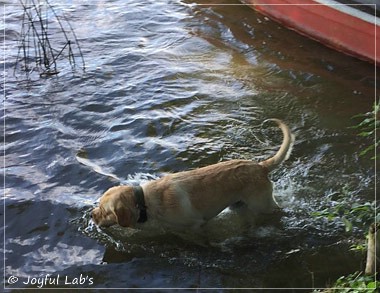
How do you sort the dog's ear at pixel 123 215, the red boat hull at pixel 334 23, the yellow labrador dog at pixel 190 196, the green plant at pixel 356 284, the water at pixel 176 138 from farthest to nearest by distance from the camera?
the red boat hull at pixel 334 23
the water at pixel 176 138
the yellow labrador dog at pixel 190 196
the dog's ear at pixel 123 215
the green plant at pixel 356 284

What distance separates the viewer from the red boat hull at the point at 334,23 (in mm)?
9430

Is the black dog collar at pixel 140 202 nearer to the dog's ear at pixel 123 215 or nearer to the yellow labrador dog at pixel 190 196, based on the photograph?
the yellow labrador dog at pixel 190 196

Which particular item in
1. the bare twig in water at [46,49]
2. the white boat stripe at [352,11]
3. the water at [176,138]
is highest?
the white boat stripe at [352,11]

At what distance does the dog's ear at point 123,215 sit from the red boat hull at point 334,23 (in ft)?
19.1

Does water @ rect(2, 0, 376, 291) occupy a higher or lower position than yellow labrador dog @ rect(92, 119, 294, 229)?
lower

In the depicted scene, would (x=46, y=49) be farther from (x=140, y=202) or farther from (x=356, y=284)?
(x=356, y=284)

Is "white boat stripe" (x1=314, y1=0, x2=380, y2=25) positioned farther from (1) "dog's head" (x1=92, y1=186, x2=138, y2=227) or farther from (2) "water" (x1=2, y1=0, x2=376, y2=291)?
(1) "dog's head" (x1=92, y1=186, x2=138, y2=227)

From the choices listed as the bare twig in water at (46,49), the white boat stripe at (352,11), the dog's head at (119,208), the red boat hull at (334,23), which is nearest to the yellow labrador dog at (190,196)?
the dog's head at (119,208)

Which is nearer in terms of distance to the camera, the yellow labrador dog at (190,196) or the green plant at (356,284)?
the green plant at (356,284)

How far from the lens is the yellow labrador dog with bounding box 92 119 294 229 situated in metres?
5.48

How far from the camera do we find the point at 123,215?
5.40m

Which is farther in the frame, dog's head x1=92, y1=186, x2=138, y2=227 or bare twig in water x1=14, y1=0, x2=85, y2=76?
bare twig in water x1=14, y1=0, x2=85, y2=76

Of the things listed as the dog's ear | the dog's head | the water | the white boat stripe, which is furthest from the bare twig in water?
the dog's ear

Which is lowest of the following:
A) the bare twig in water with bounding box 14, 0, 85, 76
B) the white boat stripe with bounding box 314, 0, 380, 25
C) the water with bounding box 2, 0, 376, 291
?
the water with bounding box 2, 0, 376, 291
